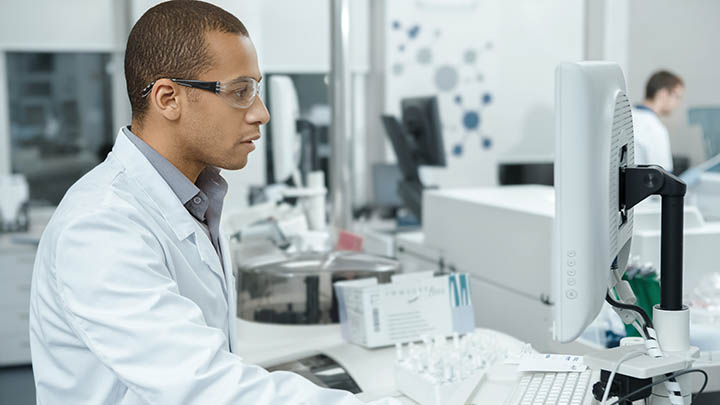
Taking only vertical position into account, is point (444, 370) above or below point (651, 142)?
below

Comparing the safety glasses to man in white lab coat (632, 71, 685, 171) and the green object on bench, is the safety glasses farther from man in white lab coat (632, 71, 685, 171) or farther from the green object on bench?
man in white lab coat (632, 71, 685, 171)

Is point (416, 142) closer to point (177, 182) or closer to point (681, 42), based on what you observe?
point (177, 182)

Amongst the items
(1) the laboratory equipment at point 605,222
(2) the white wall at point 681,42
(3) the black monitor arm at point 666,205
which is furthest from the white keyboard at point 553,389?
(2) the white wall at point 681,42

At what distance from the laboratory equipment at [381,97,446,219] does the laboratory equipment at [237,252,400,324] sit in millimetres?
1331

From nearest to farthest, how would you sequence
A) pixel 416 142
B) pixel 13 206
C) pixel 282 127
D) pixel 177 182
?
1. pixel 177 182
2. pixel 282 127
3. pixel 416 142
4. pixel 13 206

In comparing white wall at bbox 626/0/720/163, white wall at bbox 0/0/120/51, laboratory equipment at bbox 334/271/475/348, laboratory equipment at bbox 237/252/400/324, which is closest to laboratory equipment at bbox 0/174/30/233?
white wall at bbox 0/0/120/51

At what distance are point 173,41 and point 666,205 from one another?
0.72m

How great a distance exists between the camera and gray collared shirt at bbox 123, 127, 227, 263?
1.09 m

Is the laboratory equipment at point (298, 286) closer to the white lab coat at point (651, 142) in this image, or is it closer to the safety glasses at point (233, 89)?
the safety glasses at point (233, 89)

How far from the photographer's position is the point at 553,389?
3.71ft

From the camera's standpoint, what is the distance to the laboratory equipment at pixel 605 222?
Answer: 35.8 inches

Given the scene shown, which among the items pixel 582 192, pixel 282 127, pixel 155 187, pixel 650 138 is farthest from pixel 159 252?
pixel 650 138

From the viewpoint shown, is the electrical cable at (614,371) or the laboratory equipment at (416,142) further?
the laboratory equipment at (416,142)

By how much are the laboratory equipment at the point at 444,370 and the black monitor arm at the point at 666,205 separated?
0.39m
